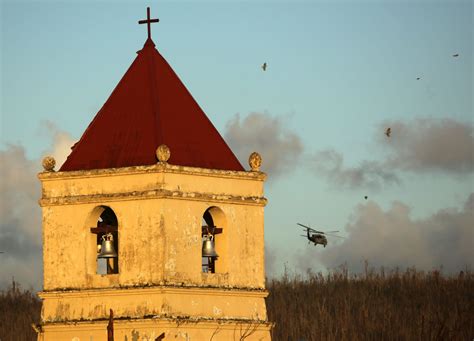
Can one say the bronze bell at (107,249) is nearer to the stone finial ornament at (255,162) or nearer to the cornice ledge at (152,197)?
the cornice ledge at (152,197)

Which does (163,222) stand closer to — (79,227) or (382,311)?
(79,227)

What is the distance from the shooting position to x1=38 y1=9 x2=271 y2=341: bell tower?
26547mm

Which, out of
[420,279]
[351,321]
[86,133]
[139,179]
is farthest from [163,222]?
[420,279]

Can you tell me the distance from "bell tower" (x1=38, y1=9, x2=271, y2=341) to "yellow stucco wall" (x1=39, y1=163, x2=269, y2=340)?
0.06ft

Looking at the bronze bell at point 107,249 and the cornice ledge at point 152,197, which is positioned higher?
the cornice ledge at point 152,197

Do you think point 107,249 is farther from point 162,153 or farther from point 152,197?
point 162,153

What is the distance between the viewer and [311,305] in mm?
54312

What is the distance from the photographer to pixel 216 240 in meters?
28.0

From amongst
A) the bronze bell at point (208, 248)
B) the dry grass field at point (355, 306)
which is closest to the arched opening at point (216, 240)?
the bronze bell at point (208, 248)

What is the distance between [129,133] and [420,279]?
3282cm

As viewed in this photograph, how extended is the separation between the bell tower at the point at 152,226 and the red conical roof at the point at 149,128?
0.02 meters

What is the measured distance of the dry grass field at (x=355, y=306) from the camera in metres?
45.5

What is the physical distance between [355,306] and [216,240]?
2735cm

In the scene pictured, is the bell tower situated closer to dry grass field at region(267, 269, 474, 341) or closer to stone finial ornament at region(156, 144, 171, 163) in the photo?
stone finial ornament at region(156, 144, 171, 163)
